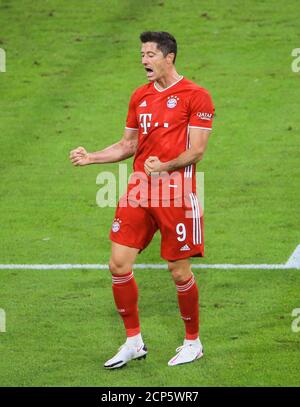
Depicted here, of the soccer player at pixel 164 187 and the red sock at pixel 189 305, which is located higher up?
the soccer player at pixel 164 187

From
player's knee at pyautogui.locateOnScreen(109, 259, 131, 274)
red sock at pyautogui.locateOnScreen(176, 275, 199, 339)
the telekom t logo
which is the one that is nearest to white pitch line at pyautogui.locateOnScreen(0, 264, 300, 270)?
red sock at pyautogui.locateOnScreen(176, 275, 199, 339)

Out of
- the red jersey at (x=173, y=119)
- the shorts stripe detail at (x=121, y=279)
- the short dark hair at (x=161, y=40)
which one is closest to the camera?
the red jersey at (x=173, y=119)

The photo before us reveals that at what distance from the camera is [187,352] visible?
35.1 ft

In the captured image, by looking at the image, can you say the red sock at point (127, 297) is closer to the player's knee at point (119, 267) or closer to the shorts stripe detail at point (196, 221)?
the player's knee at point (119, 267)

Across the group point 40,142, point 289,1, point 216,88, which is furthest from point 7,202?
point 289,1

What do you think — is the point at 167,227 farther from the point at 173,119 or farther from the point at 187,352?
the point at 187,352

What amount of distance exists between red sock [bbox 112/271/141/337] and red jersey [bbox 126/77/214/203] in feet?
3.09

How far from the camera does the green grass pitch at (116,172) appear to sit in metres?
10.9

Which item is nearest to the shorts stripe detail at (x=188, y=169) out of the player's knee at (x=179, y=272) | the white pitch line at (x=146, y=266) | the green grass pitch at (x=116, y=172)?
the player's knee at (x=179, y=272)

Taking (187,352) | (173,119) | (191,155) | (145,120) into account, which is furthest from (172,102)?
(187,352)

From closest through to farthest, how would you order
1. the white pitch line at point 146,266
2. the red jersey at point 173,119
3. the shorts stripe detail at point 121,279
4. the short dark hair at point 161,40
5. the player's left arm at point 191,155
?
the player's left arm at point 191,155
the red jersey at point 173,119
the short dark hair at point 161,40
the shorts stripe detail at point 121,279
the white pitch line at point 146,266

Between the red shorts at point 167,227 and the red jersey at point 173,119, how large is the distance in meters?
0.28

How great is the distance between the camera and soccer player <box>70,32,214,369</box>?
34.4 ft

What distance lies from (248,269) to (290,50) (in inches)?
277
